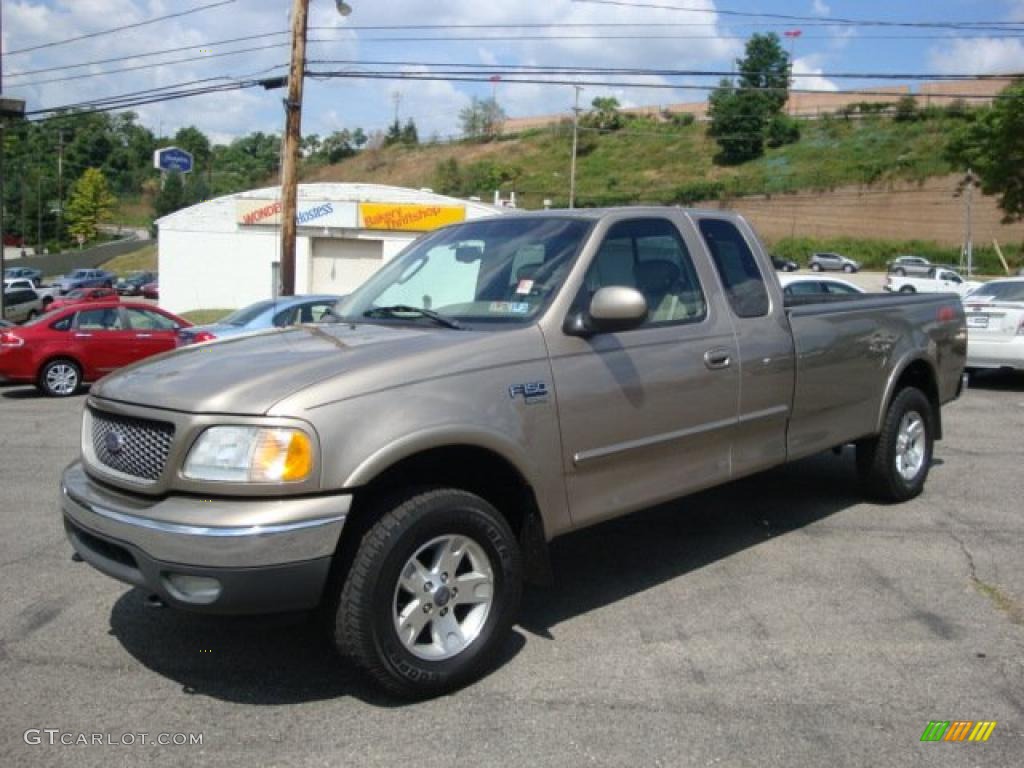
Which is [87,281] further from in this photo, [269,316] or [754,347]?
[754,347]

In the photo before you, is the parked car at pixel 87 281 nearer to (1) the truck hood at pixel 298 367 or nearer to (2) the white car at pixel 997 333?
(2) the white car at pixel 997 333

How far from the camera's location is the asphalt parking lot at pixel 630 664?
3.54 meters

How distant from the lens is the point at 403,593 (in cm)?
388

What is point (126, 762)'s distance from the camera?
3.41 metres

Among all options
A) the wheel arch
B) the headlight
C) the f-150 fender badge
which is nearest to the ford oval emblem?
the headlight

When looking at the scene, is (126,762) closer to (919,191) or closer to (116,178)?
(919,191)

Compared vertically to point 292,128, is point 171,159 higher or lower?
higher

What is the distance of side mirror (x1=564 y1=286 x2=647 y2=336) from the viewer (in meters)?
4.29

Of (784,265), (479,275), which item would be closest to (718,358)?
(479,275)

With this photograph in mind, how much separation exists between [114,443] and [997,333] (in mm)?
12764

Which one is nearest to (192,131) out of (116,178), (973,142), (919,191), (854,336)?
(116,178)

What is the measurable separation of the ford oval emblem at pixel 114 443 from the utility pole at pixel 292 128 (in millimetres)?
16220

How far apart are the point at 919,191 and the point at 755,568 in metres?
76.0

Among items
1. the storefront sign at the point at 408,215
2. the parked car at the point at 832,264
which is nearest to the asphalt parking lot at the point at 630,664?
the storefront sign at the point at 408,215
